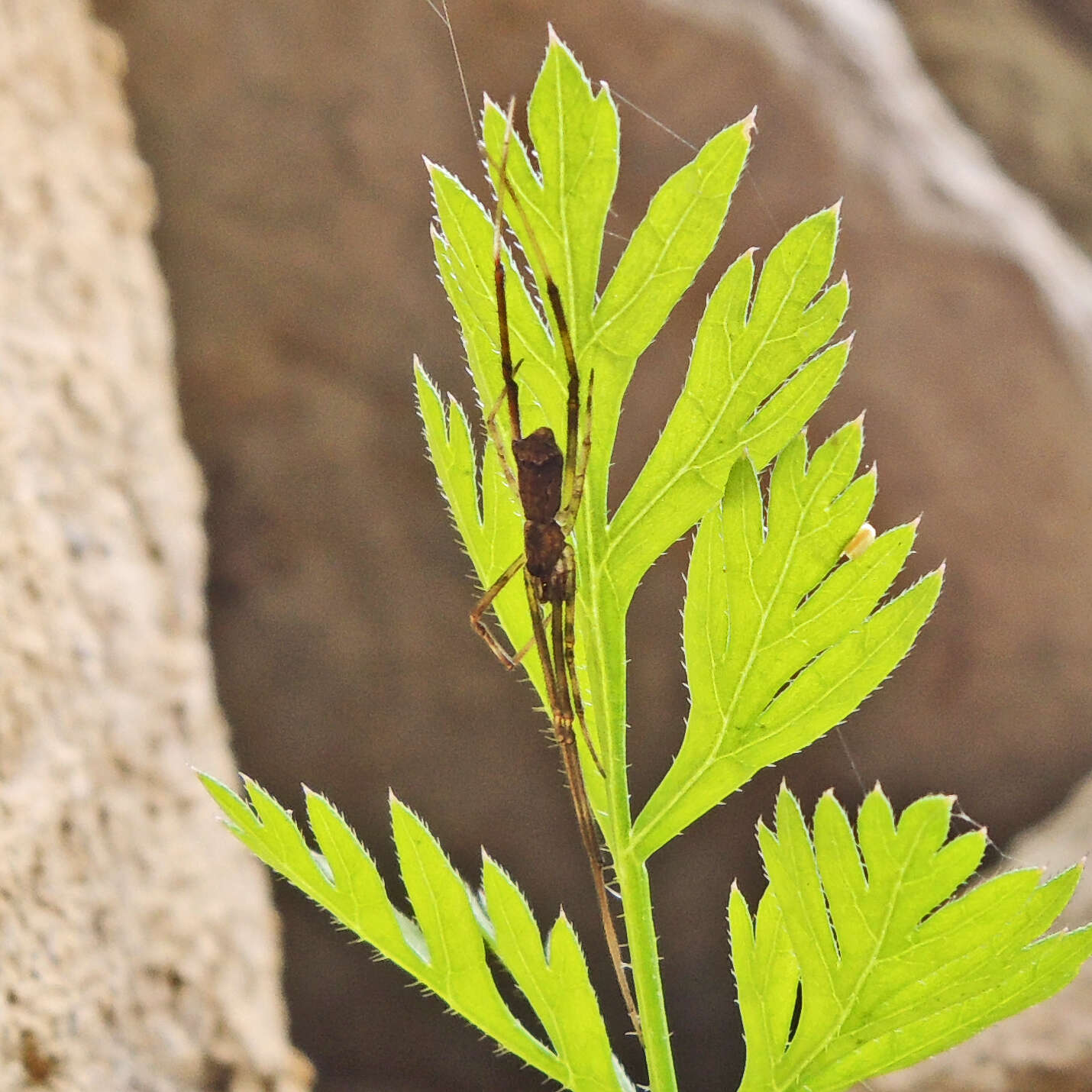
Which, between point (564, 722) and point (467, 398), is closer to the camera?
point (564, 722)

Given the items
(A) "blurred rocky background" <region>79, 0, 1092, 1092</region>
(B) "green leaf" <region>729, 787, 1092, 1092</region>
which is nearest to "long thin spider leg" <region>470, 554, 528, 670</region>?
(B) "green leaf" <region>729, 787, 1092, 1092</region>

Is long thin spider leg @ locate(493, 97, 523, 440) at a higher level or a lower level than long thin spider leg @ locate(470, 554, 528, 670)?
higher

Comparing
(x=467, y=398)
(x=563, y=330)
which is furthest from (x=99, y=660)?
(x=563, y=330)

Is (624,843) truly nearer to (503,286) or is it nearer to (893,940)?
(893,940)

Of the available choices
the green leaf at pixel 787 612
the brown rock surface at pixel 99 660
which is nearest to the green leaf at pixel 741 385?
the green leaf at pixel 787 612

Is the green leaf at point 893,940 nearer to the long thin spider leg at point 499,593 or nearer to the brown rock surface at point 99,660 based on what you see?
the long thin spider leg at point 499,593

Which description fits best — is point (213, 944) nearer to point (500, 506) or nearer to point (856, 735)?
point (500, 506)

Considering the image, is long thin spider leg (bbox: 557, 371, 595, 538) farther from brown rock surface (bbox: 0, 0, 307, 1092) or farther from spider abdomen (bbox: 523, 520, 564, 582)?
brown rock surface (bbox: 0, 0, 307, 1092)

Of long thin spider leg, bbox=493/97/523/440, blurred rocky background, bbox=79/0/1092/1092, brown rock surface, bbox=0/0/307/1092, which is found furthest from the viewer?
blurred rocky background, bbox=79/0/1092/1092
